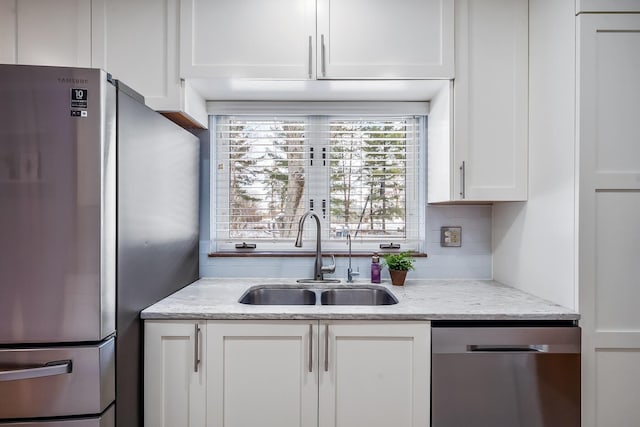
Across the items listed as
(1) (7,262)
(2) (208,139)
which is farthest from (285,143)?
(1) (7,262)

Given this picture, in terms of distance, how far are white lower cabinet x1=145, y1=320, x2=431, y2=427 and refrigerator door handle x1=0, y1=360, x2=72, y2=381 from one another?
12.1 inches

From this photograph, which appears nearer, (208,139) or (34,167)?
(34,167)

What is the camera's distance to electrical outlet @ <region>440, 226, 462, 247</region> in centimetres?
215

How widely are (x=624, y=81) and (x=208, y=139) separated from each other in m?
2.00

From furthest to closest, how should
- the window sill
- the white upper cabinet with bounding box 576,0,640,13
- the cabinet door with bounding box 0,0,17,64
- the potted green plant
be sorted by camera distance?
the window sill, the potted green plant, the cabinet door with bounding box 0,0,17,64, the white upper cabinet with bounding box 576,0,640,13

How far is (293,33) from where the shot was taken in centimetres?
173

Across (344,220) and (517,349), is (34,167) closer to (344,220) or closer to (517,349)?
(344,220)

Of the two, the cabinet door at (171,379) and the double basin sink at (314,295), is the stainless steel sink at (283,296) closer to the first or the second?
the double basin sink at (314,295)

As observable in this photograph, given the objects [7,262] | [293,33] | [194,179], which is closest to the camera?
[7,262]

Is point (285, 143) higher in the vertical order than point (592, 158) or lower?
higher

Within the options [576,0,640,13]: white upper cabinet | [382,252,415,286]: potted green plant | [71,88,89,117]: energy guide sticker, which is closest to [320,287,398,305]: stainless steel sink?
[382,252,415,286]: potted green plant

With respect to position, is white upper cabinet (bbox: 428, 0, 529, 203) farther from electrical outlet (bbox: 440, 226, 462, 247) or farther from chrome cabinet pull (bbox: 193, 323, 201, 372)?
chrome cabinet pull (bbox: 193, 323, 201, 372)

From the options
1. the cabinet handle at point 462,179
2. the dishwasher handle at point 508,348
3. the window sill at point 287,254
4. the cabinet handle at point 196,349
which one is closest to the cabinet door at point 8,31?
the window sill at point 287,254

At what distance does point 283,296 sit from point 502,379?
110 cm
